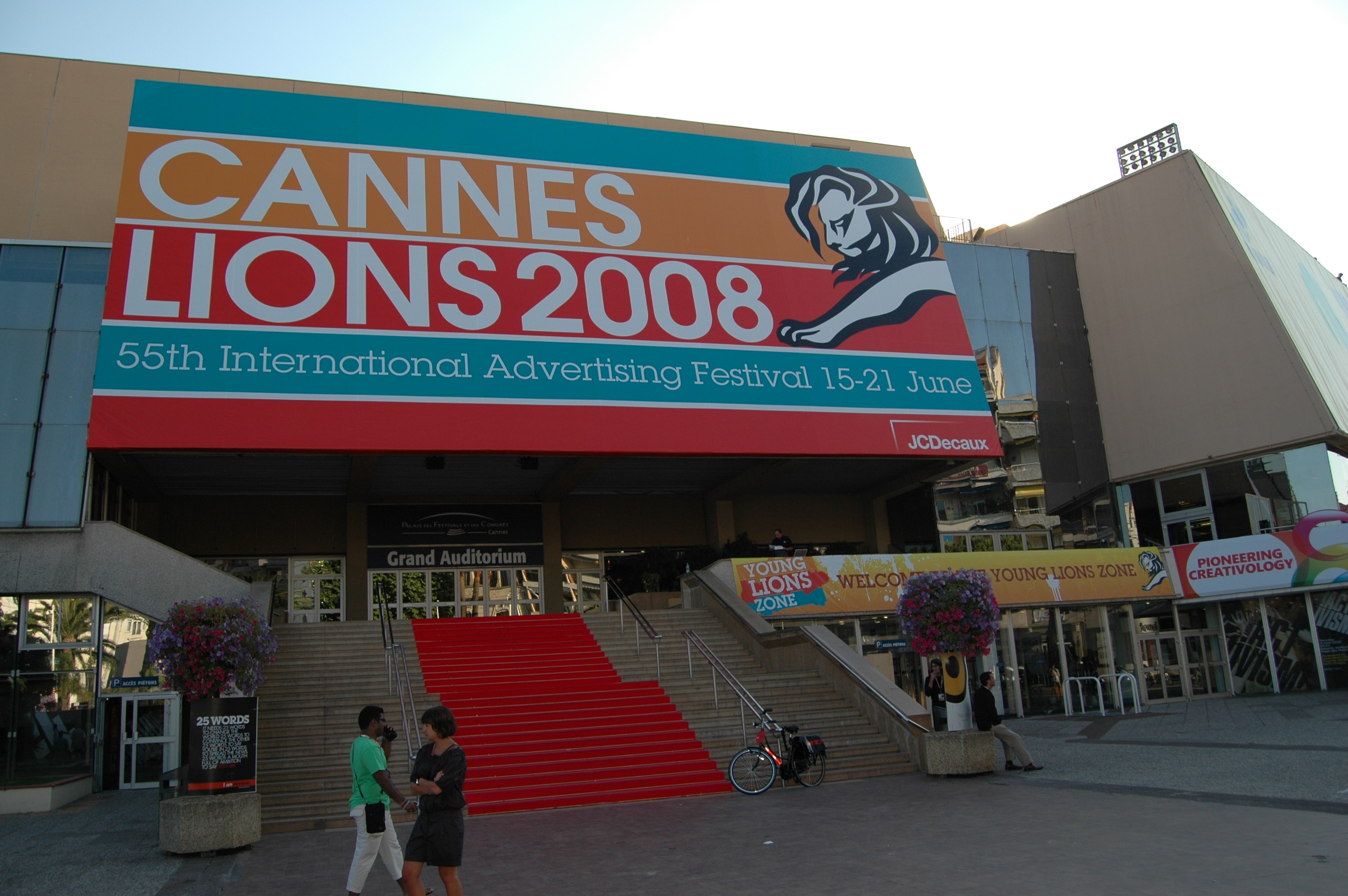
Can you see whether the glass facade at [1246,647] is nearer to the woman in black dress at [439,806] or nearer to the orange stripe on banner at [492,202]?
the orange stripe on banner at [492,202]

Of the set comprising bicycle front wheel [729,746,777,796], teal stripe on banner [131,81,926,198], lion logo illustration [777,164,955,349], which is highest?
teal stripe on banner [131,81,926,198]

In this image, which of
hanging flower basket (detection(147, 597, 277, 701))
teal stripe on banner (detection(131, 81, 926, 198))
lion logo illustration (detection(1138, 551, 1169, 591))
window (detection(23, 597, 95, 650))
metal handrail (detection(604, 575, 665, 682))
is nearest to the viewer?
hanging flower basket (detection(147, 597, 277, 701))

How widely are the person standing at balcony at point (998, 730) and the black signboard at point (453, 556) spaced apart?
48.6 ft

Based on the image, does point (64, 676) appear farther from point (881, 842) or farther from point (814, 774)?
point (881, 842)

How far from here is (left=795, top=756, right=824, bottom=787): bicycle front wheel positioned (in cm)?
1250

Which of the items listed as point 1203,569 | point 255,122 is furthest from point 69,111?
point 1203,569

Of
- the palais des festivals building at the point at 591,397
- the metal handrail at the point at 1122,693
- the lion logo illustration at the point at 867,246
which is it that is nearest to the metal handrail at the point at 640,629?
the palais des festivals building at the point at 591,397

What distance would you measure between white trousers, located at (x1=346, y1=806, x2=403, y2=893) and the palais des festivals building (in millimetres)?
9451

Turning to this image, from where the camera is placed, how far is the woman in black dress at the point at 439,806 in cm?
603

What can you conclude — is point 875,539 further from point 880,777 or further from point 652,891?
point 652,891

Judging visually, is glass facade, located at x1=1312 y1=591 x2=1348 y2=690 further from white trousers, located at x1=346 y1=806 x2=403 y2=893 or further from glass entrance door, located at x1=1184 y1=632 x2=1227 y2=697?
white trousers, located at x1=346 y1=806 x2=403 y2=893

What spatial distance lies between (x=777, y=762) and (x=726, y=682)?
154 inches

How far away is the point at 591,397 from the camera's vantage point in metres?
20.7

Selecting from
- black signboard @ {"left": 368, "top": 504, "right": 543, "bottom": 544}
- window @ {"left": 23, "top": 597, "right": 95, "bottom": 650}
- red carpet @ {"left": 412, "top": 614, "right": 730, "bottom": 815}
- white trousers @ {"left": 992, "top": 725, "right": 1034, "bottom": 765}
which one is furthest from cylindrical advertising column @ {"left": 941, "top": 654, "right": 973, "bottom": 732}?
black signboard @ {"left": 368, "top": 504, "right": 543, "bottom": 544}
